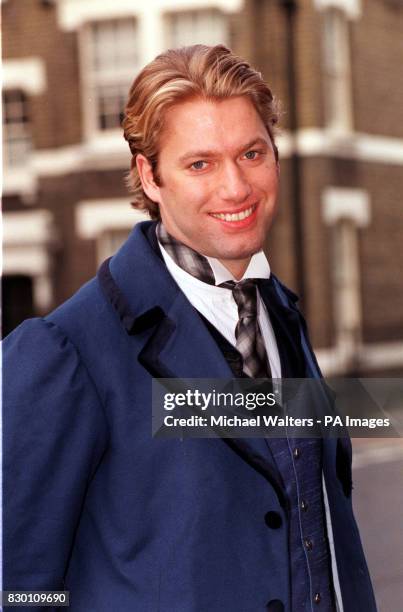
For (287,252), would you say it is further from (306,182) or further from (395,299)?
(395,299)

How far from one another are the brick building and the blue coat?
→ 474 mm

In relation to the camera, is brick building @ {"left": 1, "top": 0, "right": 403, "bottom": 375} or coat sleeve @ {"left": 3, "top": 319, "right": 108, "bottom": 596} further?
brick building @ {"left": 1, "top": 0, "right": 403, "bottom": 375}

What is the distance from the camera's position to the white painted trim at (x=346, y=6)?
237 cm

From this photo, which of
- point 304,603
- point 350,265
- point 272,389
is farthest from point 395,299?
point 304,603

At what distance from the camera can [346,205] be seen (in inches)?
111

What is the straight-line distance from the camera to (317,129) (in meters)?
2.72

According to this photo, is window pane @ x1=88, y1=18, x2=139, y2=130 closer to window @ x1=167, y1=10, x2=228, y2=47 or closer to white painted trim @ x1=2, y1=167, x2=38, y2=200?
window @ x1=167, y1=10, x2=228, y2=47

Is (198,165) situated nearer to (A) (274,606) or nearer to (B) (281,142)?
(A) (274,606)

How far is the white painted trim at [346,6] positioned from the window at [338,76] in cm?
1

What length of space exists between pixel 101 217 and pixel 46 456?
2.24 meters

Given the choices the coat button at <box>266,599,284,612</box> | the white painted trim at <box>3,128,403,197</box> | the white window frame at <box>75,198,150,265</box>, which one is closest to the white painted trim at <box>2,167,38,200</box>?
the white painted trim at <box>3,128,403,197</box>

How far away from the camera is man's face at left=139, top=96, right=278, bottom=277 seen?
1.06m

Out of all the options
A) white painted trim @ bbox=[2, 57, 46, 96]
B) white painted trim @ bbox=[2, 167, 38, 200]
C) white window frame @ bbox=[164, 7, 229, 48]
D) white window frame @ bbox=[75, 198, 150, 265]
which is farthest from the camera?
white window frame @ bbox=[75, 198, 150, 265]

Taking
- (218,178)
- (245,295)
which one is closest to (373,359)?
(245,295)
